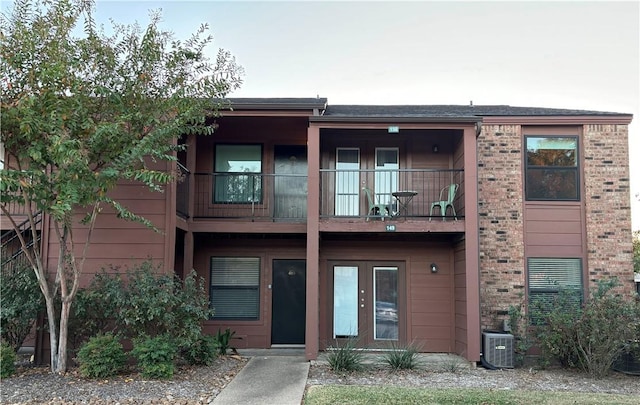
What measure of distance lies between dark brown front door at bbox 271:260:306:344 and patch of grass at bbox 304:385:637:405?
12.8ft

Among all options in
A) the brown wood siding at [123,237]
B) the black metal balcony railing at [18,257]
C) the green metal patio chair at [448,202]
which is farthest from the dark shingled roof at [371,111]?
the black metal balcony railing at [18,257]

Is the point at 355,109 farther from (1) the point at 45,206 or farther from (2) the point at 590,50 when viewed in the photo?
(1) the point at 45,206

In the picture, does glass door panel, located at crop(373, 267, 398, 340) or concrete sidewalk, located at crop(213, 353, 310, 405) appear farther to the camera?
glass door panel, located at crop(373, 267, 398, 340)

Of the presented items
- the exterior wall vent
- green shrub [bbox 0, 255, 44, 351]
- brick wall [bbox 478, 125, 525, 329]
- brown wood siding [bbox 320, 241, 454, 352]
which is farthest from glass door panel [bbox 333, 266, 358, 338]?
green shrub [bbox 0, 255, 44, 351]

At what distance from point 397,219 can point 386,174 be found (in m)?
1.62

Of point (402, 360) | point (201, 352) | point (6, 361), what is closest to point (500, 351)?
point (402, 360)

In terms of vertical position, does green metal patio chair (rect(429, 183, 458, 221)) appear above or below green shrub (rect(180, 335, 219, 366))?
above

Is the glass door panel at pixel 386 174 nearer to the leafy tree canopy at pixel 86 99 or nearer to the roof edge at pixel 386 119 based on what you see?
the roof edge at pixel 386 119

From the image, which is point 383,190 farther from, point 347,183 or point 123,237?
point 123,237

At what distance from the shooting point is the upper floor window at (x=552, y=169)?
10.3 meters

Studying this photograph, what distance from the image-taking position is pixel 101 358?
7.22 m

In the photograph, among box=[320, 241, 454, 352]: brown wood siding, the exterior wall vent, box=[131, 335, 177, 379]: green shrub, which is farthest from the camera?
box=[320, 241, 454, 352]: brown wood siding

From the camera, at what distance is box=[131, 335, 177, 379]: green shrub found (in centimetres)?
725

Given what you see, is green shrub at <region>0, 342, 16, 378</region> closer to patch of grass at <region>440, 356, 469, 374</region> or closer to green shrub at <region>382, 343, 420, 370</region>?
green shrub at <region>382, 343, 420, 370</region>
